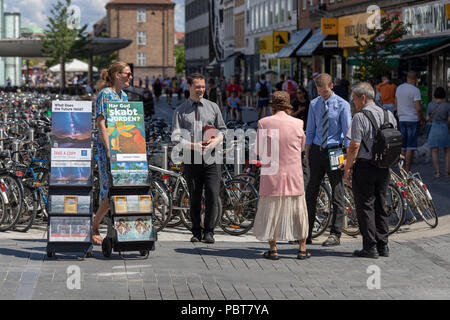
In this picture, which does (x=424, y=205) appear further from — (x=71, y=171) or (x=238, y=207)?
(x=71, y=171)

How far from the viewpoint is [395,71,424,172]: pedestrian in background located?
17281 mm

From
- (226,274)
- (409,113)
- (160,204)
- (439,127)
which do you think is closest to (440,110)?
(439,127)

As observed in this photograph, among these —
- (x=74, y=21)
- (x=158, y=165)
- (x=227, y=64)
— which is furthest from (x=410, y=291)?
(x=227, y=64)

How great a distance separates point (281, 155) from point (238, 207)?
232 cm

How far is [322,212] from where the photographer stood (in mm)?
11148

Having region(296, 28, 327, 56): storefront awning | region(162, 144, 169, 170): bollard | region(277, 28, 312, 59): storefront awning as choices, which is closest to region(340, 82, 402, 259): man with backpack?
region(162, 144, 169, 170): bollard

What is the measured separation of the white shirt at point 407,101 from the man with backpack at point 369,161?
308 inches

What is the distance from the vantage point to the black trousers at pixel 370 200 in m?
9.58

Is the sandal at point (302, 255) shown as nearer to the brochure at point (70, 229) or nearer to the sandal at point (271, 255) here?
the sandal at point (271, 255)

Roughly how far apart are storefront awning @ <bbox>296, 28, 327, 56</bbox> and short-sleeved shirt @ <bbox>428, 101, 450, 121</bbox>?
24604 mm

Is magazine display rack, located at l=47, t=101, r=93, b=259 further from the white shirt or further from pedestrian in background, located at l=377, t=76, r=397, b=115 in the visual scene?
pedestrian in background, located at l=377, t=76, r=397, b=115
